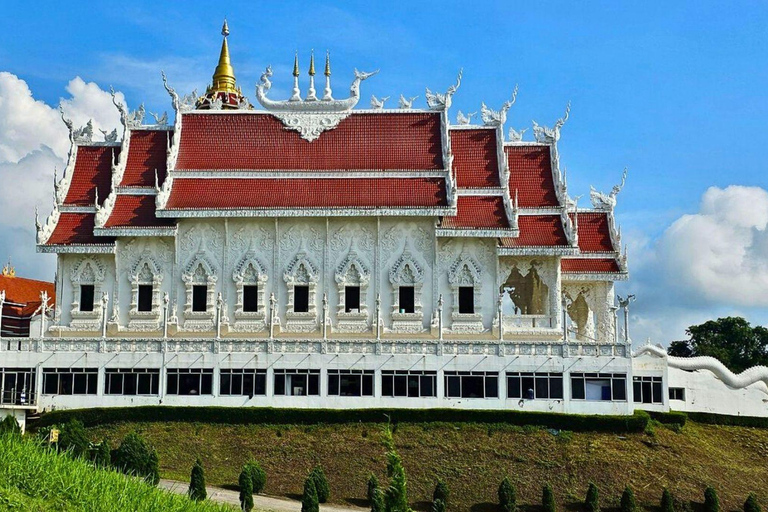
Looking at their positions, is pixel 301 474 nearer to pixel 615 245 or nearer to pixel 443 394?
pixel 443 394

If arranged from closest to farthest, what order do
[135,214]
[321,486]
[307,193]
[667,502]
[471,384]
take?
[321,486], [667,502], [471,384], [307,193], [135,214]

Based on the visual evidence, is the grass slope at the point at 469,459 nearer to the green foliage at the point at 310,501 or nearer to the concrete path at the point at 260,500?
the concrete path at the point at 260,500

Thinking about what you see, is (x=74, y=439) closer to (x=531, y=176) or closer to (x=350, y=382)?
(x=350, y=382)

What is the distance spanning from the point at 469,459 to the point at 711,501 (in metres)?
7.37

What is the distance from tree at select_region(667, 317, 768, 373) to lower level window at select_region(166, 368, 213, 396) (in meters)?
38.5

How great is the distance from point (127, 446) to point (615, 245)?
24.0m

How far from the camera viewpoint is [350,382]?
36.2 m

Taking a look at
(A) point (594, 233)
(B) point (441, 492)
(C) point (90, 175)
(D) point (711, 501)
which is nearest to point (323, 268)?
(C) point (90, 175)

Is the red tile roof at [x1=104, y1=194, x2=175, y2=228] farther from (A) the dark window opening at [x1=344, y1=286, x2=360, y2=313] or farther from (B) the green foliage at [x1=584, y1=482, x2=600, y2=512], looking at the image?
(B) the green foliage at [x1=584, y1=482, x2=600, y2=512]

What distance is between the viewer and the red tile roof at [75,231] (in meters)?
40.9

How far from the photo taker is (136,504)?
61.6 ft

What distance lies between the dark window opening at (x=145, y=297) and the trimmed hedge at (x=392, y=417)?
7.02 metres

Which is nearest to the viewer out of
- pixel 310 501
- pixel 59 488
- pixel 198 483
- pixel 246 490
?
pixel 59 488

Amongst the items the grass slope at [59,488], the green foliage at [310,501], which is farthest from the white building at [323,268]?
the grass slope at [59,488]
